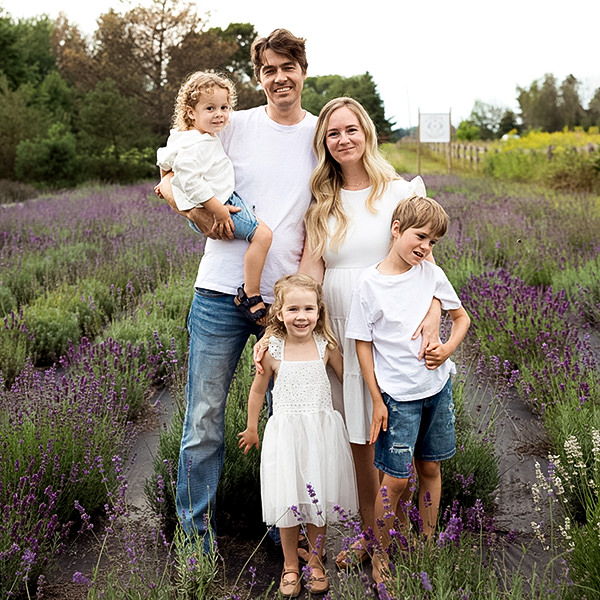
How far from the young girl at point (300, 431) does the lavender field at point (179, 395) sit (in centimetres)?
26

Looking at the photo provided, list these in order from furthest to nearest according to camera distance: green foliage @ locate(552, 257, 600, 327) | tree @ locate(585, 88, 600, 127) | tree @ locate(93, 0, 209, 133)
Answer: tree @ locate(585, 88, 600, 127), tree @ locate(93, 0, 209, 133), green foliage @ locate(552, 257, 600, 327)

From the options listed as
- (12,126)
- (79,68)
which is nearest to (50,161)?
(12,126)

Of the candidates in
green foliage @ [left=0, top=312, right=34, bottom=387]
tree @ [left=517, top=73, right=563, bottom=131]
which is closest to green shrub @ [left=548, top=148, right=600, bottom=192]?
green foliage @ [left=0, top=312, right=34, bottom=387]

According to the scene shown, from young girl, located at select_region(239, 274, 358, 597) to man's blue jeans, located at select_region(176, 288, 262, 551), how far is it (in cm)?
16

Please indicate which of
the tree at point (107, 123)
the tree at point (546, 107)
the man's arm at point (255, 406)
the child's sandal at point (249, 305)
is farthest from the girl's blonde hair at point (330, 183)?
the tree at point (546, 107)

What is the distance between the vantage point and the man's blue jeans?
2801mm

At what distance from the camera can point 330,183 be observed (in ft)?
9.37

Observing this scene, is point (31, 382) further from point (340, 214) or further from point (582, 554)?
point (582, 554)

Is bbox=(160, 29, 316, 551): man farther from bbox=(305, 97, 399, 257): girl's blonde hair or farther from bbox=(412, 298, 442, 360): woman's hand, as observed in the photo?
bbox=(412, 298, 442, 360): woman's hand

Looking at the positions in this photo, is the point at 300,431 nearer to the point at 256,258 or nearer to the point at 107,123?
the point at 256,258

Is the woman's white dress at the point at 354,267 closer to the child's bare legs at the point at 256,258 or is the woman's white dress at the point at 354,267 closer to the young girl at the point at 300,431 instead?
the young girl at the point at 300,431

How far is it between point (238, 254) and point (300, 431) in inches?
29.8

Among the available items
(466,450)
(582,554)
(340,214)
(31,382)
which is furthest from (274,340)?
(31,382)

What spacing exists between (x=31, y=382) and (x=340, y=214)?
2.42m
